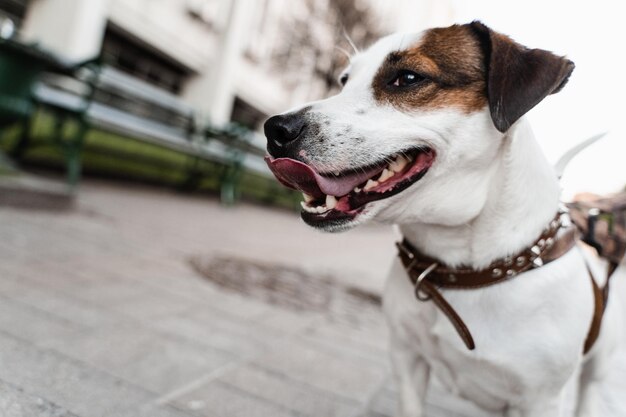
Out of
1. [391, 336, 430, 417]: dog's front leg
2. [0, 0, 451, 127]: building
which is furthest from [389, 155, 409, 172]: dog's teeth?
[0, 0, 451, 127]: building

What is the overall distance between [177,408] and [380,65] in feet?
4.58

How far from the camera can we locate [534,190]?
1.79m

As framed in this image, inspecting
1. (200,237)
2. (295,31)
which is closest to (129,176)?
(200,237)

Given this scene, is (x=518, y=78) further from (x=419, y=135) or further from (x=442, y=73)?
(x=419, y=135)

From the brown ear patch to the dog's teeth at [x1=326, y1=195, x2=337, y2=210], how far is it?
0.37 m

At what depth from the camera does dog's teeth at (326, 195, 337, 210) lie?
1699 mm

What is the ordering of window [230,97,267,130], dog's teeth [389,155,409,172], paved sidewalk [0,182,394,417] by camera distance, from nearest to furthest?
1. dog's teeth [389,155,409,172]
2. paved sidewalk [0,182,394,417]
3. window [230,97,267,130]

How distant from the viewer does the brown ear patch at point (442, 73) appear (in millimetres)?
1743

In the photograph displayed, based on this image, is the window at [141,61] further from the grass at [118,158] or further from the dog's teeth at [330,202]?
the dog's teeth at [330,202]

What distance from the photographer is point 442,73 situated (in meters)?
1.76

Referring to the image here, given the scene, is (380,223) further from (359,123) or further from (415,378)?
(415,378)

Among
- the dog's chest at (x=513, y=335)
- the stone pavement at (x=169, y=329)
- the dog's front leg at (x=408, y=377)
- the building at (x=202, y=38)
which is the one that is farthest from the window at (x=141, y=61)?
the dog's chest at (x=513, y=335)

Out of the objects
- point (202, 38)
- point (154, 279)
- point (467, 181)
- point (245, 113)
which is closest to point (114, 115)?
point (154, 279)

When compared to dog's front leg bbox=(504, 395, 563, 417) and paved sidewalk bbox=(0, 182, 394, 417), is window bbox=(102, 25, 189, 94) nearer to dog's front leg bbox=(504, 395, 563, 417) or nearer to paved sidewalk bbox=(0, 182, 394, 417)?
paved sidewalk bbox=(0, 182, 394, 417)
